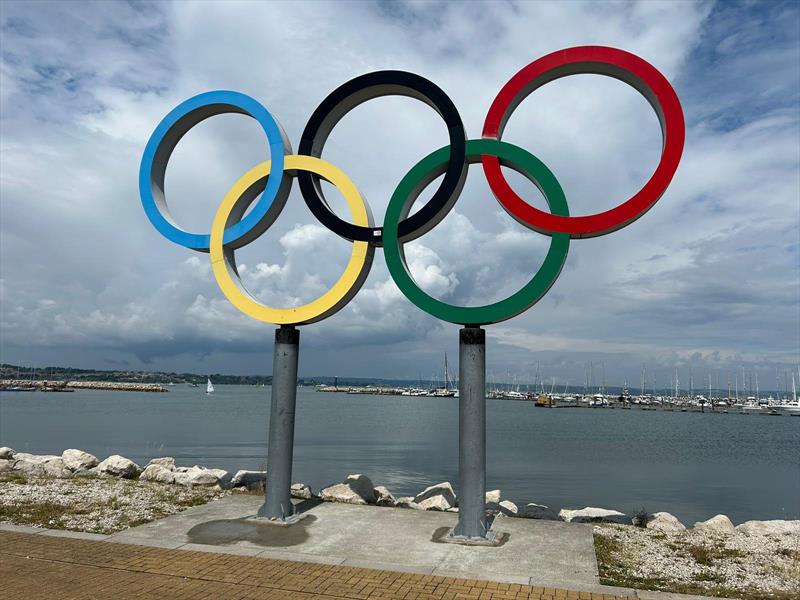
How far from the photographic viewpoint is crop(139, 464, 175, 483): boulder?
14.8 metres

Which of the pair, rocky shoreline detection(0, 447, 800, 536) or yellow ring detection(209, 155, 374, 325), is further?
rocky shoreline detection(0, 447, 800, 536)

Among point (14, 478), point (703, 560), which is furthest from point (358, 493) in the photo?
point (14, 478)

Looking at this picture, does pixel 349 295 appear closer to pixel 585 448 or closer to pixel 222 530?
pixel 222 530

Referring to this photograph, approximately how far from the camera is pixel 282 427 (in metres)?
11.1

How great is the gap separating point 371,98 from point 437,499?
30.0 feet

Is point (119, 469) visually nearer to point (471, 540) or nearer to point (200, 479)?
point (200, 479)

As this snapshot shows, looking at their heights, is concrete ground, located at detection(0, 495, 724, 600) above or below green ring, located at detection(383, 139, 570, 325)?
below

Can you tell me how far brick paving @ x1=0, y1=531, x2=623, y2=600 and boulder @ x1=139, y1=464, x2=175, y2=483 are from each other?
6134 millimetres

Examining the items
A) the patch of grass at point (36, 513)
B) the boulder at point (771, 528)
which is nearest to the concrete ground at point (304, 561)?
the patch of grass at point (36, 513)

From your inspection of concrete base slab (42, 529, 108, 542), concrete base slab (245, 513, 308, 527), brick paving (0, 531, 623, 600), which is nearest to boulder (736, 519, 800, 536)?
brick paving (0, 531, 623, 600)

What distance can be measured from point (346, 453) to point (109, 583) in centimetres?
2849

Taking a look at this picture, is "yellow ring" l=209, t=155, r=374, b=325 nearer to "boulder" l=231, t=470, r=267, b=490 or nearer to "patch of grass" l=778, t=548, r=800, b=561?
"boulder" l=231, t=470, r=267, b=490

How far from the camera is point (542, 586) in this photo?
294 inches

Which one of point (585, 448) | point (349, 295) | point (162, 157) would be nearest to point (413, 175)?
point (349, 295)
